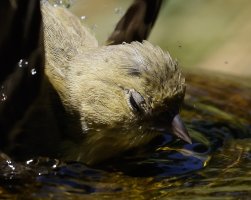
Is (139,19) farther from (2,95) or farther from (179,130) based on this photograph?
(2,95)

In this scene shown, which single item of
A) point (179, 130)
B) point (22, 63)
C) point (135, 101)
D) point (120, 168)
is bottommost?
point (120, 168)

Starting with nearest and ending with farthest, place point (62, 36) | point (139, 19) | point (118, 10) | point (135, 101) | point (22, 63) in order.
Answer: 1. point (22, 63)
2. point (135, 101)
3. point (62, 36)
4. point (139, 19)
5. point (118, 10)

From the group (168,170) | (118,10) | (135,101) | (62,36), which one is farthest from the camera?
(118,10)

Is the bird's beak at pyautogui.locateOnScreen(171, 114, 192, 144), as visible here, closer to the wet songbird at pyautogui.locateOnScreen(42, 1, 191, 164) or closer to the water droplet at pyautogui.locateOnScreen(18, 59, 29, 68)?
the wet songbird at pyautogui.locateOnScreen(42, 1, 191, 164)

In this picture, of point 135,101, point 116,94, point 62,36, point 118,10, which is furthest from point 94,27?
point 135,101

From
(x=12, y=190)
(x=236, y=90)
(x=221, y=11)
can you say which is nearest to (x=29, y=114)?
(x=12, y=190)

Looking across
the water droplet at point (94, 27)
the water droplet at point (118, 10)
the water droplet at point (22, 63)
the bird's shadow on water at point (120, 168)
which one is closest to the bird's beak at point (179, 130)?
the bird's shadow on water at point (120, 168)
